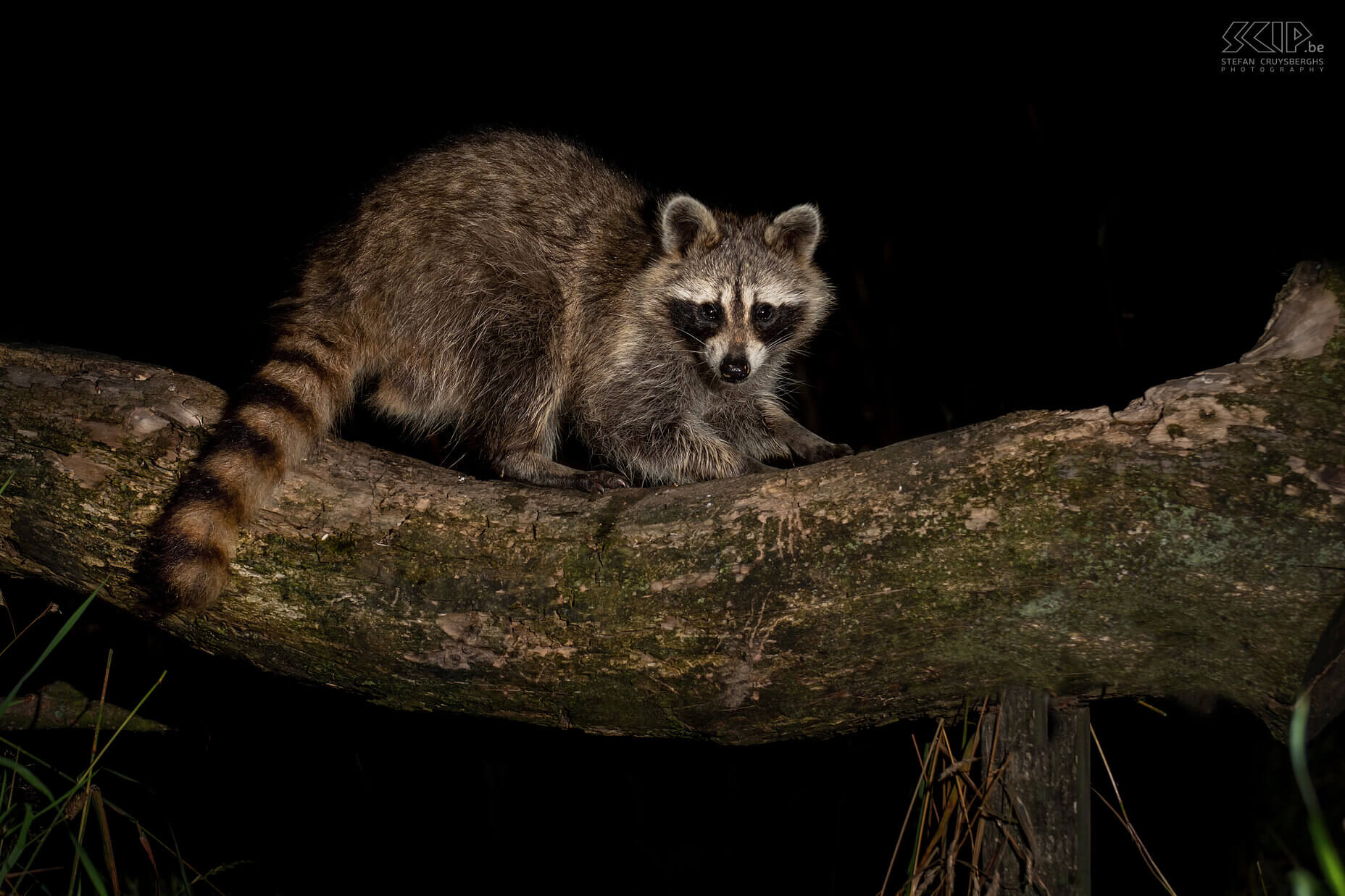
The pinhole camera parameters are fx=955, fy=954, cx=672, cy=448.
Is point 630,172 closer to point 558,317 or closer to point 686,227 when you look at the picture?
point 686,227

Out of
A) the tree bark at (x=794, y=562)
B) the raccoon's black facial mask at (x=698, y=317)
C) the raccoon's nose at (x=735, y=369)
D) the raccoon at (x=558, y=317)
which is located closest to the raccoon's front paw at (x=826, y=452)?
the raccoon at (x=558, y=317)

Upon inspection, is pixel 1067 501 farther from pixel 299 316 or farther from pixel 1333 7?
pixel 299 316

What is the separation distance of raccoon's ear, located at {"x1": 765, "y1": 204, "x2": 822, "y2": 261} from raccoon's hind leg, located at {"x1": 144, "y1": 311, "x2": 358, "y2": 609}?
163 cm

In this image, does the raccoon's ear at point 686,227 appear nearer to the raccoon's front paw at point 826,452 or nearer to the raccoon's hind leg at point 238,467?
the raccoon's front paw at point 826,452

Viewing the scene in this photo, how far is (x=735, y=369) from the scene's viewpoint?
3160mm

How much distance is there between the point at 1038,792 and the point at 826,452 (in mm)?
1607

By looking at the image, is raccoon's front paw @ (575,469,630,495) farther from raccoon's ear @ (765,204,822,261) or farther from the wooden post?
the wooden post

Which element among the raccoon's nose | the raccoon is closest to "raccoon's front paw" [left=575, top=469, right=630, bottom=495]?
the raccoon

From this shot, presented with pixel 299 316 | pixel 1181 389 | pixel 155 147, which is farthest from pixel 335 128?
pixel 1181 389

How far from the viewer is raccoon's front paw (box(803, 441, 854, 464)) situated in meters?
3.21

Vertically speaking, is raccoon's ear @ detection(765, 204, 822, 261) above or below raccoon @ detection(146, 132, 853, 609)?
above

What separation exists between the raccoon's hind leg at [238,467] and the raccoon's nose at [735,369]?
1221 mm

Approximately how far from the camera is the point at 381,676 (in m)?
2.09

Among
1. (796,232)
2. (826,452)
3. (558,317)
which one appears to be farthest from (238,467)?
(796,232)
